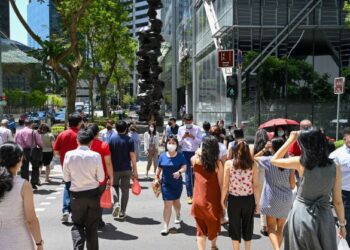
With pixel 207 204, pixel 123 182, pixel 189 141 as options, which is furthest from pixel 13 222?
pixel 189 141

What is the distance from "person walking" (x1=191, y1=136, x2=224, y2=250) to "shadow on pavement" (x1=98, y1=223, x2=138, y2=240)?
1.85m

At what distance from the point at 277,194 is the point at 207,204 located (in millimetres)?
969

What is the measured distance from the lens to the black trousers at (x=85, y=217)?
611cm

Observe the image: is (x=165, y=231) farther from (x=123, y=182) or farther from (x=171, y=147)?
(x=123, y=182)

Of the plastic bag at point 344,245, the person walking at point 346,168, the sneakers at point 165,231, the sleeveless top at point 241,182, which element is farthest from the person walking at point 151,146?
the plastic bag at point 344,245

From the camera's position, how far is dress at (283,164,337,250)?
Result: 4.36 meters

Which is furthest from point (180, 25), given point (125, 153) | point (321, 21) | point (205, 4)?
point (125, 153)

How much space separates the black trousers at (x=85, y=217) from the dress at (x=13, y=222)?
192cm

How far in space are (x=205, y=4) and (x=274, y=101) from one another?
10006mm

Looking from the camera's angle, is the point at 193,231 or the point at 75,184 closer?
the point at 75,184

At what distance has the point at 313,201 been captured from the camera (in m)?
4.46

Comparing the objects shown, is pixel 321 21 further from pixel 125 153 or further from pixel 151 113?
pixel 125 153

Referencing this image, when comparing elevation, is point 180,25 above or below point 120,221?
above

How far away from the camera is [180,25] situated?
2253 inches
